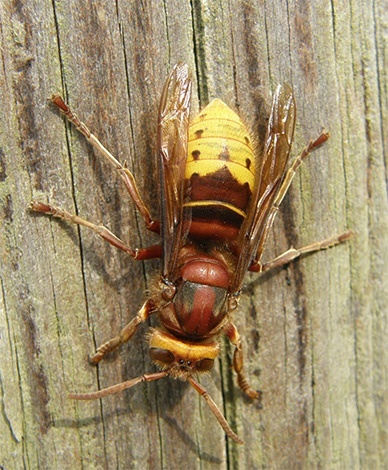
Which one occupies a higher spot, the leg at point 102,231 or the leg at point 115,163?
the leg at point 115,163

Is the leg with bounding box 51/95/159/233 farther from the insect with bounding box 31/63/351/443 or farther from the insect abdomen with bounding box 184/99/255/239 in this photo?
the insect abdomen with bounding box 184/99/255/239

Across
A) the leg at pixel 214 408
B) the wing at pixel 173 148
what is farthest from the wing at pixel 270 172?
the leg at pixel 214 408

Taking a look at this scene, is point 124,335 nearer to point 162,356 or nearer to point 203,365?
point 162,356

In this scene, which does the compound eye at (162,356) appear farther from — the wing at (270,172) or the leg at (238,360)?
the wing at (270,172)

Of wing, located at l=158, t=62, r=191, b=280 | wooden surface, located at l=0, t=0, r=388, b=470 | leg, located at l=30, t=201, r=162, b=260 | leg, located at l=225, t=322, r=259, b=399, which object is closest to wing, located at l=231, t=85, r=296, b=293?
wooden surface, located at l=0, t=0, r=388, b=470

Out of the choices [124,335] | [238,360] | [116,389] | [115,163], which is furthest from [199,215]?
[116,389]

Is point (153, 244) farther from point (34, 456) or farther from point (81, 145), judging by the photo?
point (34, 456)
